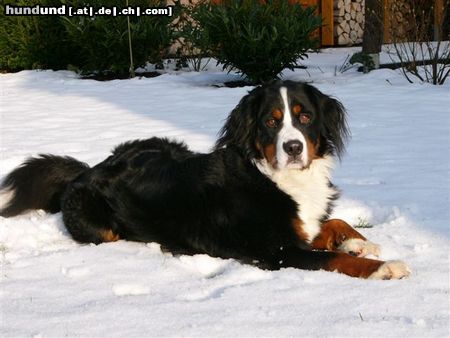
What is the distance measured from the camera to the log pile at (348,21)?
17.3 meters

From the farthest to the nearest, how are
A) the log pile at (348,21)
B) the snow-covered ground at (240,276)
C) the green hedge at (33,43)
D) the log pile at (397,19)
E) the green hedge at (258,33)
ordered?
the log pile at (348,21), the green hedge at (33,43), the log pile at (397,19), the green hedge at (258,33), the snow-covered ground at (240,276)

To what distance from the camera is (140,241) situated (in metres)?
3.93

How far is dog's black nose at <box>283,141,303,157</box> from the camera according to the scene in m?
3.48

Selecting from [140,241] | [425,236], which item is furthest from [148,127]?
[425,236]

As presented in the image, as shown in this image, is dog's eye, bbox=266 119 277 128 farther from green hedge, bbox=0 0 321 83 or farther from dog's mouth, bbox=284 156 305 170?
green hedge, bbox=0 0 321 83

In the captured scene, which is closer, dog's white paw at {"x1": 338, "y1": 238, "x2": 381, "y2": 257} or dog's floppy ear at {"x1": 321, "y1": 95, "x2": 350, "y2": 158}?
dog's white paw at {"x1": 338, "y1": 238, "x2": 381, "y2": 257}

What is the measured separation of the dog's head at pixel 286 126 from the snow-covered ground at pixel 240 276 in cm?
59

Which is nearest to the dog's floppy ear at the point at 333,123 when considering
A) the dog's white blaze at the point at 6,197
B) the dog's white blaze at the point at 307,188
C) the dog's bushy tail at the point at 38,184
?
the dog's white blaze at the point at 307,188

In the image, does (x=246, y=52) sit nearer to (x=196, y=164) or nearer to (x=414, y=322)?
(x=196, y=164)

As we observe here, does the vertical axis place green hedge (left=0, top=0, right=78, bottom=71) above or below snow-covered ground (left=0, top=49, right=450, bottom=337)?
above

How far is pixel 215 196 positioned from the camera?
3.70 m

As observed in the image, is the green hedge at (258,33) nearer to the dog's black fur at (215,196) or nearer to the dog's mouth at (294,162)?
the dog's black fur at (215,196)

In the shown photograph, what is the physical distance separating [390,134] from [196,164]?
348 cm

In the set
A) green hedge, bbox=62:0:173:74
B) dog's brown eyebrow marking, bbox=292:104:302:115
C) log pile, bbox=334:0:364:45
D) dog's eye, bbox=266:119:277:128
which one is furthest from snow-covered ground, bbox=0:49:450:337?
log pile, bbox=334:0:364:45
